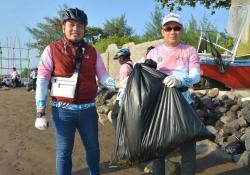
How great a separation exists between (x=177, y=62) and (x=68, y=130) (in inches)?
46.7

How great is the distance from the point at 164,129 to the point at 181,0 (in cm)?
1094

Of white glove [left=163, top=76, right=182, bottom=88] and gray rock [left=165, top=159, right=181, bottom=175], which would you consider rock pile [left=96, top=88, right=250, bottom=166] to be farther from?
white glove [left=163, top=76, right=182, bottom=88]

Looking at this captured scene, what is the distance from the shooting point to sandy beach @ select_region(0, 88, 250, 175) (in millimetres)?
5285

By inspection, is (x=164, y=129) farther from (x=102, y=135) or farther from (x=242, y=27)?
(x=242, y=27)

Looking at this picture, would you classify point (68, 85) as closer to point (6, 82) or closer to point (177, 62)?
point (177, 62)

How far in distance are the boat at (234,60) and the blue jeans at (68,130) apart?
676 centimetres

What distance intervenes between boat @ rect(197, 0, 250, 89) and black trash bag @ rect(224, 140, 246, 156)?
13.6 feet

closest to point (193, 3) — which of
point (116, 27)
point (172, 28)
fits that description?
point (172, 28)

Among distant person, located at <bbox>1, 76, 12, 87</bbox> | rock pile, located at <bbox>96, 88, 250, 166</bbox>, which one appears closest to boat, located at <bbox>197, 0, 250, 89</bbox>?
rock pile, located at <bbox>96, 88, 250, 166</bbox>

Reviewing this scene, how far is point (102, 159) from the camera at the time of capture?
5.89 meters

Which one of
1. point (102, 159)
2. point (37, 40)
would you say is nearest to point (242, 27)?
point (102, 159)

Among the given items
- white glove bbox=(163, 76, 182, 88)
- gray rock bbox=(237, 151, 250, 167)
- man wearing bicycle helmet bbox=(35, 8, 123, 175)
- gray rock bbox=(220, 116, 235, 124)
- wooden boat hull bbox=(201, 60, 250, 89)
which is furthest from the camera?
wooden boat hull bbox=(201, 60, 250, 89)

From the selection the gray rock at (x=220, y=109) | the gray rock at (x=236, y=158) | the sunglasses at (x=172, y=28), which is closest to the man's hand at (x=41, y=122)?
the sunglasses at (x=172, y=28)

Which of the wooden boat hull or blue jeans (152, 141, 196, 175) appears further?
the wooden boat hull
